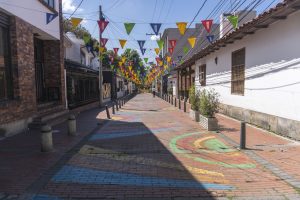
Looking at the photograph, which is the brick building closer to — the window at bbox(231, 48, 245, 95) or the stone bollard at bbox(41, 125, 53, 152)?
the stone bollard at bbox(41, 125, 53, 152)

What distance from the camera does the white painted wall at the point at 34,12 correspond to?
9.61 metres

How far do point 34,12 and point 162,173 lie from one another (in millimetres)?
9740

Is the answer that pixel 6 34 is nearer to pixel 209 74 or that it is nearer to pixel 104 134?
pixel 104 134

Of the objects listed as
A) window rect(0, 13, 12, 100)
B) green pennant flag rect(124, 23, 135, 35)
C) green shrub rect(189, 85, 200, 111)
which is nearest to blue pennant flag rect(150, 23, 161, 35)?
green pennant flag rect(124, 23, 135, 35)

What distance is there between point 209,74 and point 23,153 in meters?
13.5

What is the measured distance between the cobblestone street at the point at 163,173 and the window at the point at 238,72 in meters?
4.42

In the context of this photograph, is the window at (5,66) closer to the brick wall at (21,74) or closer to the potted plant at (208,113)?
the brick wall at (21,74)

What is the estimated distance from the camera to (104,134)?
985 cm

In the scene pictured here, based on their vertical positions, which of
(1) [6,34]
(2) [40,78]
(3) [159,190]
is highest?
(1) [6,34]

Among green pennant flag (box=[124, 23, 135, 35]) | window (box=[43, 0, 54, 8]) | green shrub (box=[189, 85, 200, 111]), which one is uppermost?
window (box=[43, 0, 54, 8])

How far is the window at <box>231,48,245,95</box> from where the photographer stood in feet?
40.3

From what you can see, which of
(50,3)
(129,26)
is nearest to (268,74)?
(129,26)

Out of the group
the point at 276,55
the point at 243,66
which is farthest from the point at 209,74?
the point at 276,55

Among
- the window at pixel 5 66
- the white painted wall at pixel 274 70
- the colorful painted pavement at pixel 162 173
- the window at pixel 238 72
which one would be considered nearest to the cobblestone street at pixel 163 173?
the colorful painted pavement at pixel 162 173
